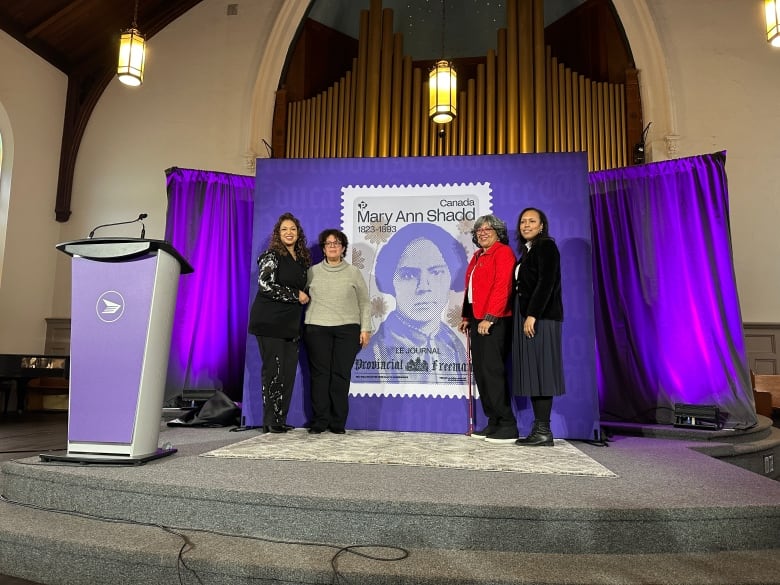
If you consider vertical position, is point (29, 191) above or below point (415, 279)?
above

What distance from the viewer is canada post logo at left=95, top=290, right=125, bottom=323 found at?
221 cm

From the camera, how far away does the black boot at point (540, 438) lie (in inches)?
118

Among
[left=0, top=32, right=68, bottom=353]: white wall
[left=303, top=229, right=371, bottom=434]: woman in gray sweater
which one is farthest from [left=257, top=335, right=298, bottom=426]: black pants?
[left=0, top=32, right=68, bottom=353]: white wall

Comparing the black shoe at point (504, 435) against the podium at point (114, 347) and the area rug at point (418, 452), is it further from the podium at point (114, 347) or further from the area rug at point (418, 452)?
the podium at point (114, 347)

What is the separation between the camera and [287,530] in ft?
5.86

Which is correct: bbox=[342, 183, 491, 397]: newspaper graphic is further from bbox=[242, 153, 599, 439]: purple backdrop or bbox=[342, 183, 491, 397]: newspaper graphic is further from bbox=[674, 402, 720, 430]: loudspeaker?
bbox=[674, 402, 720, 430]: loudspeaker

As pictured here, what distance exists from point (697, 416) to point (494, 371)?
145 centimetres

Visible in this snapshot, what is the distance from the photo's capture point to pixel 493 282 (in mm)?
3195

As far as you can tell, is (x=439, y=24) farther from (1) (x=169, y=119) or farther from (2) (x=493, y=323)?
(2) (x=493, y=323)

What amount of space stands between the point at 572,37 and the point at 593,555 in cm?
523

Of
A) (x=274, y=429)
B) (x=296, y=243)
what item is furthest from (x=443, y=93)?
(x=274, y=429)

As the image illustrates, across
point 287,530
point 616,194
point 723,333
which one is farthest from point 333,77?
point 287,530

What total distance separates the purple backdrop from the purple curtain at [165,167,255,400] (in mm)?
821

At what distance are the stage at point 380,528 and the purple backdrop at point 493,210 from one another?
124cm
